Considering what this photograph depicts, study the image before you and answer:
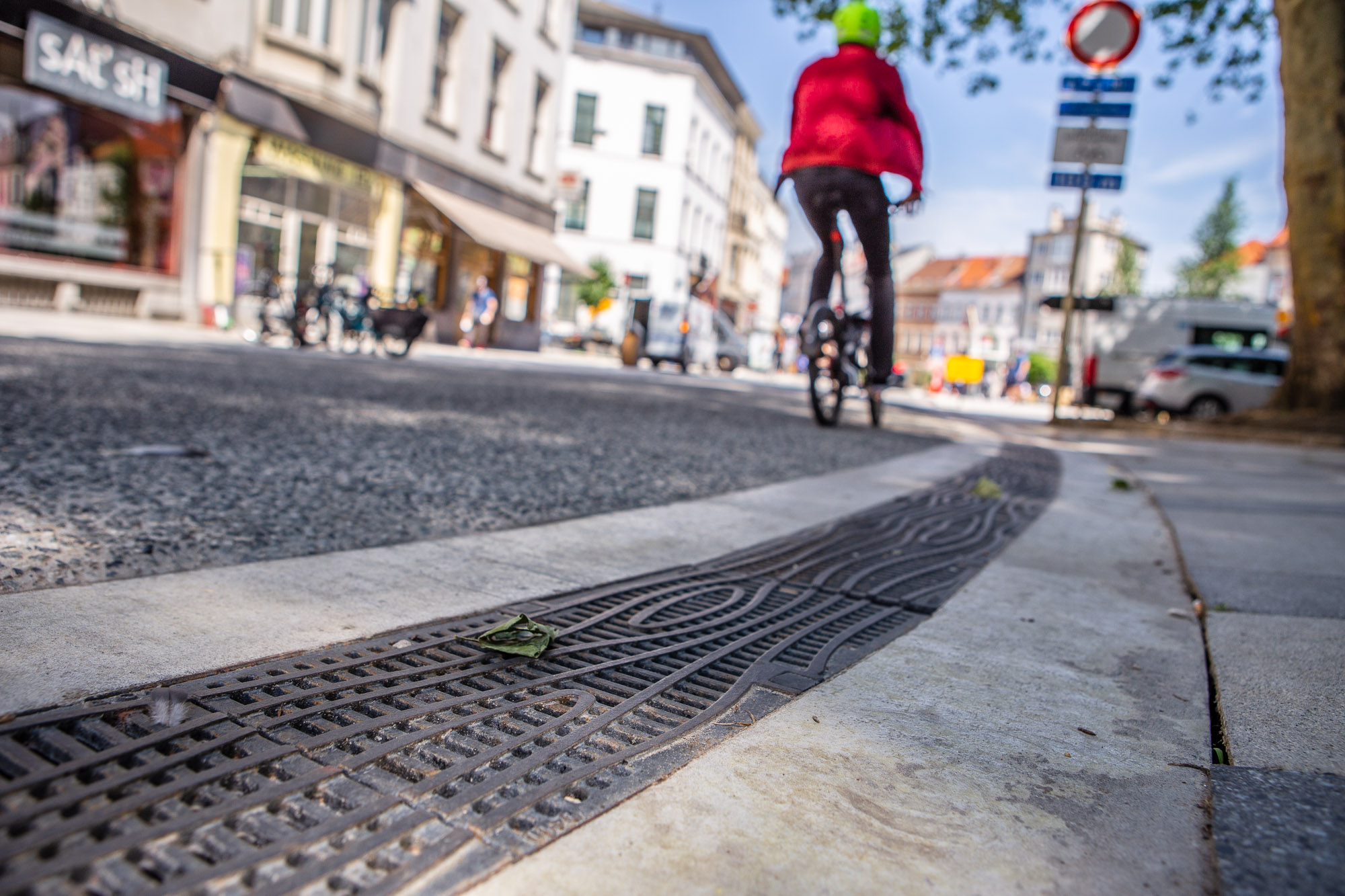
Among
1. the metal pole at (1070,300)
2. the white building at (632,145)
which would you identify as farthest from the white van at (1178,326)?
the white building at (632,145)

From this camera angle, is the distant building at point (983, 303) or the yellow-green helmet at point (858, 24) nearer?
the yellow-green helmet at point (858, 24)

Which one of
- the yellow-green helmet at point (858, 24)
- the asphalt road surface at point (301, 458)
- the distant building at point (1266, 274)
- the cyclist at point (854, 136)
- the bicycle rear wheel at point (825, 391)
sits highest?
the distant building at point (1266, 274)

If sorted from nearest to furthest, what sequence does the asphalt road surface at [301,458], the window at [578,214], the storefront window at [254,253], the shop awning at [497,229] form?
the asphalt road surface at [301,458], the storefront window at [254,253], the shop awning at [497,229], the window at [578,214]

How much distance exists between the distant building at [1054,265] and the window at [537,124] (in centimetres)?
6792

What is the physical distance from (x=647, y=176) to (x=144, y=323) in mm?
28588

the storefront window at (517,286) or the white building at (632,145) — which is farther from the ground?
the white building at (632,145)

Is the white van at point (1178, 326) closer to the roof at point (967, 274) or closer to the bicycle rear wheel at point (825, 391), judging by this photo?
the bicycle rear wheel at point (825, 391)

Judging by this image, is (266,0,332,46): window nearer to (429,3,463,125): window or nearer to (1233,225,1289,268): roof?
(429,3,463,125): window

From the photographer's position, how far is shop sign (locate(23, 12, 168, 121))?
11406mm

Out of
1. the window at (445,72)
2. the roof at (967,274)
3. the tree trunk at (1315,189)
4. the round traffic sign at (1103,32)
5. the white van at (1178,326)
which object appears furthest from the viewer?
the roof at (967,274)

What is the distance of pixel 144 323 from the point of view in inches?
519

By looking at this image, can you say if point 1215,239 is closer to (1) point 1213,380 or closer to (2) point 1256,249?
(2) point 1256,249

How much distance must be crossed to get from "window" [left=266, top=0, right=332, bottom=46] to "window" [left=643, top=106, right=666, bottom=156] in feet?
77.8

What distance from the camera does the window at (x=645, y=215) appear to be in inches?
1561
